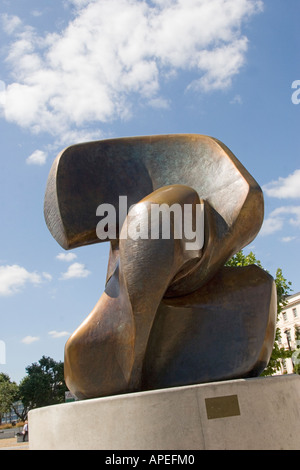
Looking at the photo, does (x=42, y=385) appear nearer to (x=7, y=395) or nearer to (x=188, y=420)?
(x=7, y=395)

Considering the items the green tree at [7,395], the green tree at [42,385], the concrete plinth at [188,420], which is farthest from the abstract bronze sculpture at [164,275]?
the green tree at [7,395]

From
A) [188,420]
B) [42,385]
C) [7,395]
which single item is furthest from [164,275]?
[7,395]

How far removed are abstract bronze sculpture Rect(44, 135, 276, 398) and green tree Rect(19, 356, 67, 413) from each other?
46.2 metres

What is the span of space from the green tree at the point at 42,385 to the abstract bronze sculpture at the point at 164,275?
4621 centimetres

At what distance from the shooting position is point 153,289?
14.5 feet

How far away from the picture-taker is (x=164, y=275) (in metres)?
4.43

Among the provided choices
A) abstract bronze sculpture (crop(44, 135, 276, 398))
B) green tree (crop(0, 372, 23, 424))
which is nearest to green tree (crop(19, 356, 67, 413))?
green tree (crop(0, 372, 23, 424))

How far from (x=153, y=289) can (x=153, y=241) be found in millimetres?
467

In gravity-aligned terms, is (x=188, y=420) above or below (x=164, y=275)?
below

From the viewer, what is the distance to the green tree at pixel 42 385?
48.1 metres

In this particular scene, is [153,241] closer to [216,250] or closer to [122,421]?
[216,250]

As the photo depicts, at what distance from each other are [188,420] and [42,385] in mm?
48005
